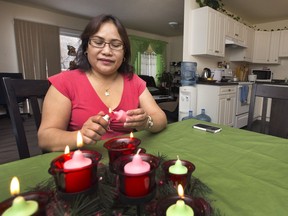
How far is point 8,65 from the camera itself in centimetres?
443

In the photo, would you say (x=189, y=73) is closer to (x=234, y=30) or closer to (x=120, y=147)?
(x=234, y=30)

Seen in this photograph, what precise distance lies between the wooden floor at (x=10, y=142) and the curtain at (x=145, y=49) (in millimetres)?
3938

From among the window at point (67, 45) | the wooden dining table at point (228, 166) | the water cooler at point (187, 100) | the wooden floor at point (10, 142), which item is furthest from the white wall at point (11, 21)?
the wooden dining table at point (228, 166)

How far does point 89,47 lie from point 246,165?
0.87 m

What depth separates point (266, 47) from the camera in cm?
477

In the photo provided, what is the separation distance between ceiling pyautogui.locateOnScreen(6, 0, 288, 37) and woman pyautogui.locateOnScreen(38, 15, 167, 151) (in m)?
3.42

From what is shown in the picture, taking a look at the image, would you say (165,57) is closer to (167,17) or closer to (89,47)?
(167,17)

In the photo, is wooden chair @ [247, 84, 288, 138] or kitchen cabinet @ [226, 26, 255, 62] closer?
wooden chair @ [247, 84, 288, 138]

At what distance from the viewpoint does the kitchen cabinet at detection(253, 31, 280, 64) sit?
15.2ft

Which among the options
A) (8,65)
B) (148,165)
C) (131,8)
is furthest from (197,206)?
(8,65)

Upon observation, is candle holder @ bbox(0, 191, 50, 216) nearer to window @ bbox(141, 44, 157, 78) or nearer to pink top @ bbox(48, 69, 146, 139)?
pink top @ bbox(48, 69, 146, 139)

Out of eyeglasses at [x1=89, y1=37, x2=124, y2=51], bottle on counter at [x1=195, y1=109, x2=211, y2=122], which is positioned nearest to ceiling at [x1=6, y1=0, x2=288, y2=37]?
bottle on counter at [x1=195, y1=109, x2=211, y2=122]

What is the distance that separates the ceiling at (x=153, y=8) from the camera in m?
3.99

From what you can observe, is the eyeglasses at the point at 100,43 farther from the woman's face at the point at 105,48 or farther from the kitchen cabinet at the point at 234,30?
the kitchen cabinet at the point at 234,30
